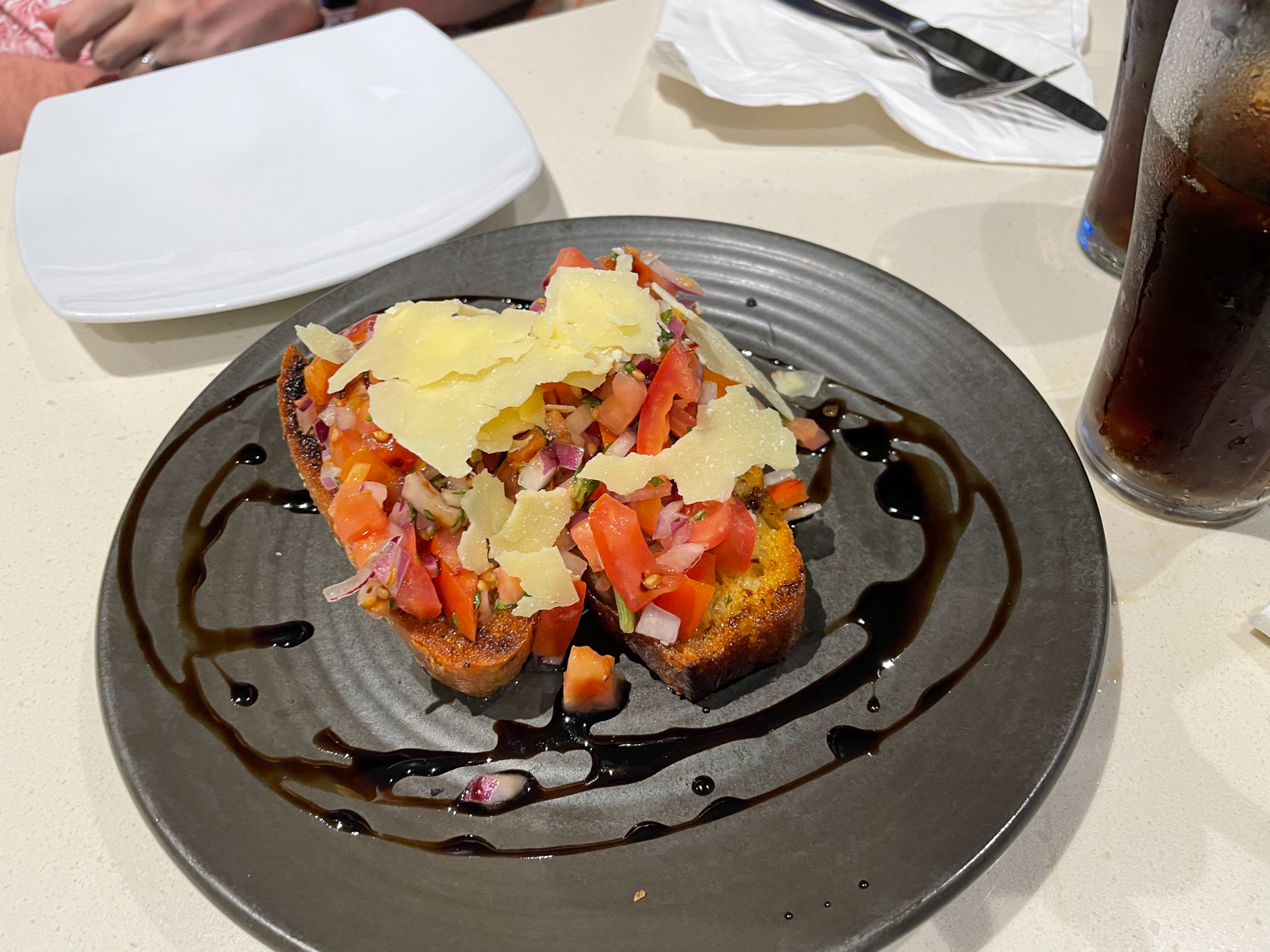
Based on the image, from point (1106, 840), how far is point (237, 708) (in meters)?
1.45

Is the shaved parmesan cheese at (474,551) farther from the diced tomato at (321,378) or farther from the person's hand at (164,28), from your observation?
the person's hand at (164,28)

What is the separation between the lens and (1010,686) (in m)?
1.44

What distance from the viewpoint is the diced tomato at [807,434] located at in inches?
75.7

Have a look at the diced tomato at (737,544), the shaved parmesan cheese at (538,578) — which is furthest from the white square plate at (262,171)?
the diced tomato at (737,544)

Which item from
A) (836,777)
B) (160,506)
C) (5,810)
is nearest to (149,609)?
(160,506)

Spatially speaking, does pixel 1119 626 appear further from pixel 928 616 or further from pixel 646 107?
pixel 646 107

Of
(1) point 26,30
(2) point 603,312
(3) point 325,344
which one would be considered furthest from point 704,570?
(1) point 26,30

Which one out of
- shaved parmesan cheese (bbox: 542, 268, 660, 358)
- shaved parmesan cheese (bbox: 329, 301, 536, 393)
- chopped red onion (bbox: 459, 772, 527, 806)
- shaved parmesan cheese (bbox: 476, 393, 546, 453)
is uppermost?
shaved parmesan cheese (bbox: 542, 268, 660, 358)

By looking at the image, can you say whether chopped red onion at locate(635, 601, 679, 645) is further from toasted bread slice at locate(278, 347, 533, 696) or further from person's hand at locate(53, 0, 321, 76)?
person's hand at locate(53, 0, 321, 76)

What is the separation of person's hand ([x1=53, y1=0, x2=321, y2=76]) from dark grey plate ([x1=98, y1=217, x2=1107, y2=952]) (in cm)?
188

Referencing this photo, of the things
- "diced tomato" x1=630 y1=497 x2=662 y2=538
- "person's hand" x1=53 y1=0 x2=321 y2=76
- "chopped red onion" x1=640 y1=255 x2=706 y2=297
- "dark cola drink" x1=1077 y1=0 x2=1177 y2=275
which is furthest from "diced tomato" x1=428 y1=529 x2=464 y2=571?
"person's hand" x1=53 y1=0 x2=321 y2=76

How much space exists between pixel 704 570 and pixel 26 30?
3.50 meters

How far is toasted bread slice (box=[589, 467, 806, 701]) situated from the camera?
155 centimetres

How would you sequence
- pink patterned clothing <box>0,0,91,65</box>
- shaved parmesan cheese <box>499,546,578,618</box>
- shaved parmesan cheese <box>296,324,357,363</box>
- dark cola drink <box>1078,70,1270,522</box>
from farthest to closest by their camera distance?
pink patterned clothing <box>0,0,91,65</box> → shaved parmesan cheese <box>296,324,357,363</box> → shaved parmesan cheese <box>499,546,578,618</box> → dark cola drink <box>1078,70,1270,522</box>
